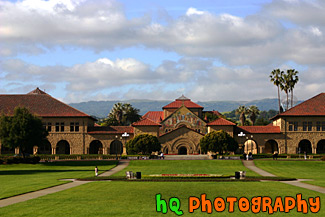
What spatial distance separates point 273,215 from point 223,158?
57318mm

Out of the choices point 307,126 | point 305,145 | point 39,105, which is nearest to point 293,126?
point 307,126

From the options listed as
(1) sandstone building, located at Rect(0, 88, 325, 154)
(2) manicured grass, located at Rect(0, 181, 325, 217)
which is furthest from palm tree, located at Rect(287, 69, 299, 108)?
(2) manicured grass, located at Rect(0, 181, 325, 217)

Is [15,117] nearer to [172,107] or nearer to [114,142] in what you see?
[114,142]

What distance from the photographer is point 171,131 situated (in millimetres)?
92812

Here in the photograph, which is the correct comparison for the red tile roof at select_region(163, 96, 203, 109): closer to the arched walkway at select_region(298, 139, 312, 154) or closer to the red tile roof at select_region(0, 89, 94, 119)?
the arched walkway at select_region(298, 139, 312, 154)

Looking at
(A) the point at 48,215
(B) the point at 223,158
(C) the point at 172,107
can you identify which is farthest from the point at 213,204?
(C) the point at 172,107

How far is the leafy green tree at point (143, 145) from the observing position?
82.6 metres

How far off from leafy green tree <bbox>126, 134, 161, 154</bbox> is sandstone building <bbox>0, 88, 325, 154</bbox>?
322 inches

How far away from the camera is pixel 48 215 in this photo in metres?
21.5

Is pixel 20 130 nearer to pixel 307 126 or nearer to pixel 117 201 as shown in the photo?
pixel 307 126

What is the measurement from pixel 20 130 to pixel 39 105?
70.7ft

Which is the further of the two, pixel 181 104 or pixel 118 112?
pixel 118 112

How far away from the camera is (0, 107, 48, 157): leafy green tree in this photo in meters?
74.6

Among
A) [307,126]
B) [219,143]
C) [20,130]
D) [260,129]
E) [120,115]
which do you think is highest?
[120,115]
